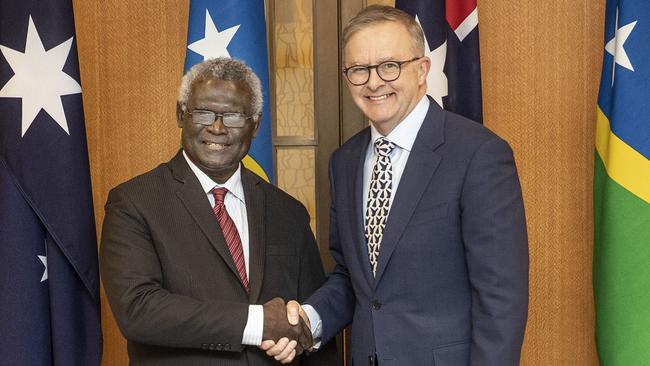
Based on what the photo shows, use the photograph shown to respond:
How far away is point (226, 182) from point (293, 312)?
42cm

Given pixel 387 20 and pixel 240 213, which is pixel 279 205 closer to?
pixel 240 213

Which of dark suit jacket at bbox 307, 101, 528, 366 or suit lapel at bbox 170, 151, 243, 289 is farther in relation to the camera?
suit lapel at bbox 170, 151, 243, 289

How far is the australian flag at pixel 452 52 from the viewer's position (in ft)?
9.11

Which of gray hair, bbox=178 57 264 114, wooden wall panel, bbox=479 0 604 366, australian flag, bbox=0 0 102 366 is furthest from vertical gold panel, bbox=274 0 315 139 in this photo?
gray hair, bbox=178 57 264 114

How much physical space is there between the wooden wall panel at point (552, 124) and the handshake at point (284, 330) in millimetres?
1456

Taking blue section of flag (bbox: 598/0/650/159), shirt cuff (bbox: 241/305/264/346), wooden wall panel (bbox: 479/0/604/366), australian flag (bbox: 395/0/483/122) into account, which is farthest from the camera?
wooden wall panel (bbox: 479/0/604/366)

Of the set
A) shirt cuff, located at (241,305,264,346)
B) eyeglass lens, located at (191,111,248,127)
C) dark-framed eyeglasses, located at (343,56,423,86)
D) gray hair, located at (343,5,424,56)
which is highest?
gray hair, located at (343,5,424,56)

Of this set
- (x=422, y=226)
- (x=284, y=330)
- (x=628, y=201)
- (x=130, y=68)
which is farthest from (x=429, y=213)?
(x=130, y=68)

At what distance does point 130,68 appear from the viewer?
333 cm

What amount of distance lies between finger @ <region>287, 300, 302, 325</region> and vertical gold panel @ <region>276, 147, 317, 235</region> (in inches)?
49.7

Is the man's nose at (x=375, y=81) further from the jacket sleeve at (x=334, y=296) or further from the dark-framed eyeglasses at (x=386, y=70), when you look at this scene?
the jacket sleeve at (x=334, y=296)

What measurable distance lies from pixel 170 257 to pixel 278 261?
0.32 metres

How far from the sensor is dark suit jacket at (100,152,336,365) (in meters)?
1.94

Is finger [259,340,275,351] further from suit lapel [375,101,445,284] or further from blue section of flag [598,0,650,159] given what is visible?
blue section of flag [598,0,650,159]
